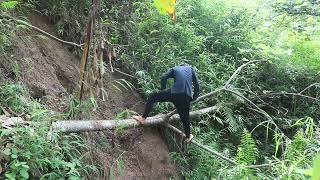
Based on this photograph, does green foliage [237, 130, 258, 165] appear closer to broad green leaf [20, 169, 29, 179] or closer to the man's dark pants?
the man's dark pants

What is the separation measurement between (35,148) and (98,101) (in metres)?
2.42

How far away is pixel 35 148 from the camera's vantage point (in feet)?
12.9

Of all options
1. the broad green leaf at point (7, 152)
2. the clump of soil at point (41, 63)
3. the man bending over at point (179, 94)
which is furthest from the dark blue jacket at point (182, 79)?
the broad green leaf at point (7, 152)

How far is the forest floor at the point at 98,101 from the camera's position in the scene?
532 centimetres

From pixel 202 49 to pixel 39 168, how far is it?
5.60 metres

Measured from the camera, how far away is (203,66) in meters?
8.15

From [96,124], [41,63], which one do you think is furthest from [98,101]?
[96,124]

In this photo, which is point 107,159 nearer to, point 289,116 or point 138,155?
point 138,155

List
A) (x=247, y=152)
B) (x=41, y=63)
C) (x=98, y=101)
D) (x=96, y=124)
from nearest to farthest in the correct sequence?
(x=96, y=124) < (x=247, y=152) < (x=41, y=63) < (x=98, y=101)

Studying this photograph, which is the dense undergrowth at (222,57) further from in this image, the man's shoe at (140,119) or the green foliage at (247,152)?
the man's shoe at (140,119)

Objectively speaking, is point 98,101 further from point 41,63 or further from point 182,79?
point 182,79

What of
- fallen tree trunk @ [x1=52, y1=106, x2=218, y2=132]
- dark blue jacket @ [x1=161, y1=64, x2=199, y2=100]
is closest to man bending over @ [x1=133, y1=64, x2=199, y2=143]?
dark blue jacket @ [x1=161, y1=64, x2=199, y2=100]

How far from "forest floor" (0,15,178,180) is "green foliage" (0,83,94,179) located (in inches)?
18.3

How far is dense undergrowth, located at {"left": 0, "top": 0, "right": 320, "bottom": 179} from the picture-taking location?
22.7 feet
